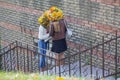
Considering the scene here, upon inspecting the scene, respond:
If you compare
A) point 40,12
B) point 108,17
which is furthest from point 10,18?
point 108,17

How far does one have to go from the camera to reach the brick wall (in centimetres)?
1029

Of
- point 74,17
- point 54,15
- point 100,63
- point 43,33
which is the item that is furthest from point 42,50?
point 100,63

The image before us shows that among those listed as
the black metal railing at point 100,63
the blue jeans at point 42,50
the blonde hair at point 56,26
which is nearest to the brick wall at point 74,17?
the black metal railing at point 100,63

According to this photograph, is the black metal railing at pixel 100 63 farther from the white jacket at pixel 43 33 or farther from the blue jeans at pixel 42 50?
the white jacket at pixel 43 33

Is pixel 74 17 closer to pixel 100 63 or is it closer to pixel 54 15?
pixel 54 15

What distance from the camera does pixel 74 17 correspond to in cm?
1123

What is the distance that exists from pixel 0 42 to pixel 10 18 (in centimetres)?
103

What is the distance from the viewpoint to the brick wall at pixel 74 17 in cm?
1029

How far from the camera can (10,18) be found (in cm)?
1371

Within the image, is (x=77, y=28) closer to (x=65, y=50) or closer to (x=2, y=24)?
(x=65, y=50)

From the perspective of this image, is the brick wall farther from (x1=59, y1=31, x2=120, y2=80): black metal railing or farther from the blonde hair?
the blonde hair

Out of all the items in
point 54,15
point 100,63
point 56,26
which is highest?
point 54,15

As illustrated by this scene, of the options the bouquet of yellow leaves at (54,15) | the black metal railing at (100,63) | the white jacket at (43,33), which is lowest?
the black metal railing at (100,63)

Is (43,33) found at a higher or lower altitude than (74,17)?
lower
